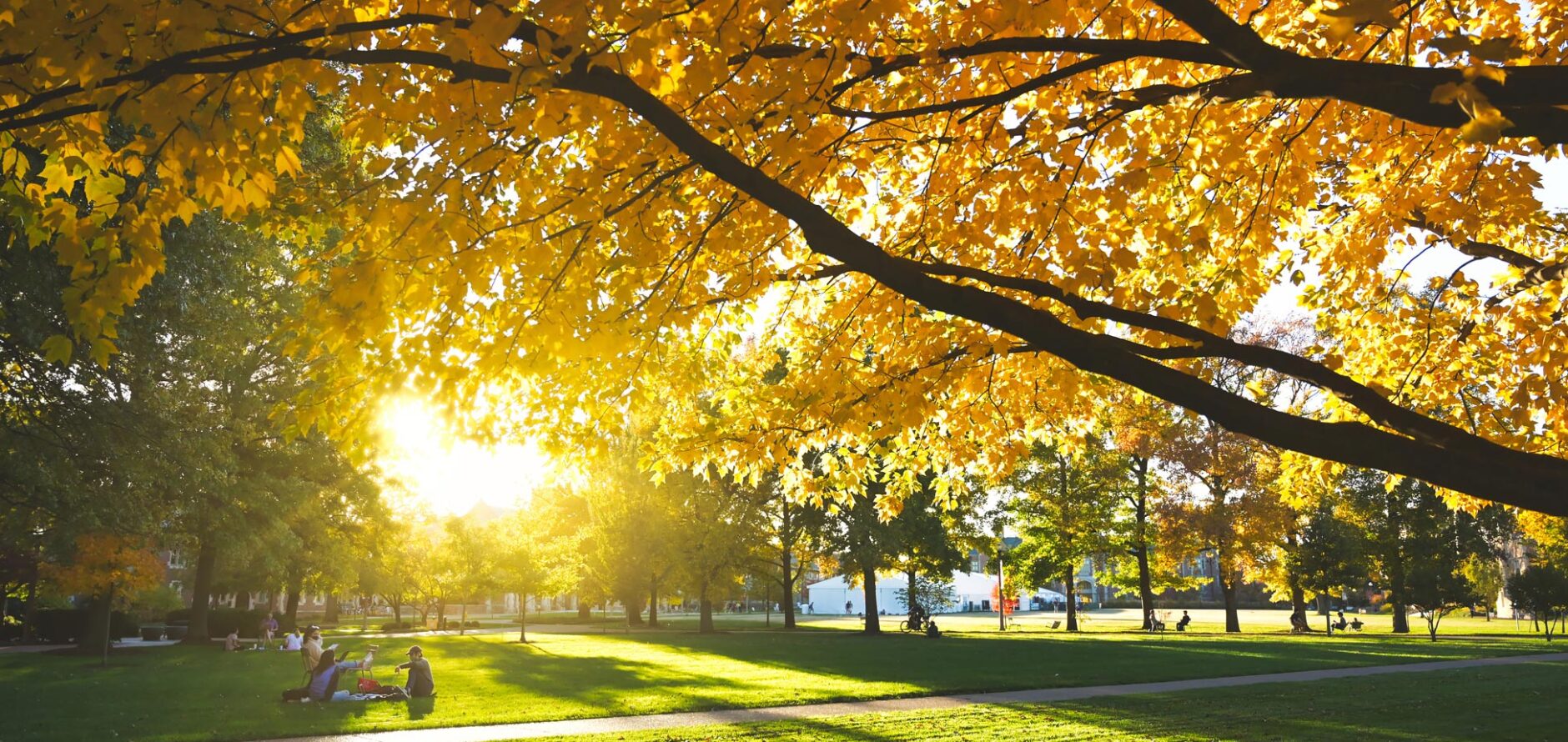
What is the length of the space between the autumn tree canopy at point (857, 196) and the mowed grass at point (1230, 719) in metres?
3.76

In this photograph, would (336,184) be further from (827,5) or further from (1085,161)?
(1085,161)

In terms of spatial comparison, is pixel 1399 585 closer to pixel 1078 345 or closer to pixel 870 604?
pixel 870 604

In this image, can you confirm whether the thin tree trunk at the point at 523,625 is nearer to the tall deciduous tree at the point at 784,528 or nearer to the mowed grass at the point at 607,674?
the mowed grass at the point at 607,674

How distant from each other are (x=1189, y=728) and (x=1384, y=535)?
29237 mm

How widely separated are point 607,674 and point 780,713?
22.2 feet

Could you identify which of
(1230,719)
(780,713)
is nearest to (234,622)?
(780,713)

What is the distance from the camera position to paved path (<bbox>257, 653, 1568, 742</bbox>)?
11.1 m

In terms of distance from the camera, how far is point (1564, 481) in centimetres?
370

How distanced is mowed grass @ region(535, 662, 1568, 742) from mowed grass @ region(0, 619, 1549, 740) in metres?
2.25

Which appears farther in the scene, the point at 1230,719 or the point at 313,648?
the point at 313,648

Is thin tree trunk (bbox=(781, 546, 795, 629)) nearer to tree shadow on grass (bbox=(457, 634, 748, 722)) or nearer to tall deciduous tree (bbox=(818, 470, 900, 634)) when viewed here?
tall deciduous tree (bbox=(818, 470, 900, 634))

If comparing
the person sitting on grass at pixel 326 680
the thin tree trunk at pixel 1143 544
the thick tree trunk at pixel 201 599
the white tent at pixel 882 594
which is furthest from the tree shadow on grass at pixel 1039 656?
the white tent at pixel 882 594

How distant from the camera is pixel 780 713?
12.7 meters

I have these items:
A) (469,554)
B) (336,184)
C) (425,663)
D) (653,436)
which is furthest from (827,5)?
(469,554)
